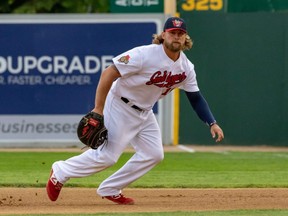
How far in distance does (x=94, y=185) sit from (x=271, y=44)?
7.04 meters

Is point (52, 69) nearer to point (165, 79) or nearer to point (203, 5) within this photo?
point (203, 5)

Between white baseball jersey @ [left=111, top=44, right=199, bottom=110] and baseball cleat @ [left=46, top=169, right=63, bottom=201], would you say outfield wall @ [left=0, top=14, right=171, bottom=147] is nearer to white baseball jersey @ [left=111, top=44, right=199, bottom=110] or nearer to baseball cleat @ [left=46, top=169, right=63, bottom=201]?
baseball cleat @ [left=46, top=169, right=63, bottom=201]

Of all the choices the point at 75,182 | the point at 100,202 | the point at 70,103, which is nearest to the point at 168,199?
the point at 100,202

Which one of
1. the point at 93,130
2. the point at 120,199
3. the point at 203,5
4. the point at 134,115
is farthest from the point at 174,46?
the point at 203,5

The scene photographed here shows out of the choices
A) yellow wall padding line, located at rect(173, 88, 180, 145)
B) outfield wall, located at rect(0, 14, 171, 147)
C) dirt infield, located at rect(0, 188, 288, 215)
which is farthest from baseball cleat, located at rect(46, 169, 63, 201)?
yellow wall padding line, located at rect(173, 88, 180, 145)

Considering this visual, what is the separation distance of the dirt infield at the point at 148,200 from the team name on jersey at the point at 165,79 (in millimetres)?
1104

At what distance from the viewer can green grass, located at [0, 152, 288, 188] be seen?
1127 centimetres

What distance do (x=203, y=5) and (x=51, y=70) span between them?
14.6 ft

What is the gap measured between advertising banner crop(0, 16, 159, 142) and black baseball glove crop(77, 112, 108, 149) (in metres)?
7.93

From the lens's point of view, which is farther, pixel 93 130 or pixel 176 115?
pixel 176 115

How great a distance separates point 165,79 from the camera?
8.66 metres

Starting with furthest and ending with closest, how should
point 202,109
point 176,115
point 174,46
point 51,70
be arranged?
point 176,115
point 51,70
point 202,109
point 174,46

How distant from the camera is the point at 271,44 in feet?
56.4

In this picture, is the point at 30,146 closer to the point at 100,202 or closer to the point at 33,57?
the point at 33,57
